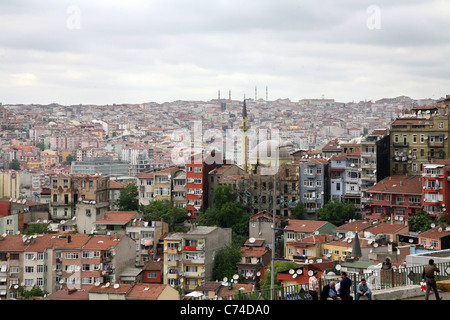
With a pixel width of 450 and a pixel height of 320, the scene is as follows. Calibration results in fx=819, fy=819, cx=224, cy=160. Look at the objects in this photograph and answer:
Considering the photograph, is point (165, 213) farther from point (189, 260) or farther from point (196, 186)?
point (189, 260)

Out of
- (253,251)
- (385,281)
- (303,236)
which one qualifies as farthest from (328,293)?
(303,236)

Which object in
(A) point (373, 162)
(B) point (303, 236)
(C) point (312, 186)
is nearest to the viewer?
(B) point (303, 236)

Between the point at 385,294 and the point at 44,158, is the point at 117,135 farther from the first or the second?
the point at 385,294

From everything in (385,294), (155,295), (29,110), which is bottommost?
(155,295)

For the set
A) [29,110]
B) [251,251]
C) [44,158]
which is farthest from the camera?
[29,110]

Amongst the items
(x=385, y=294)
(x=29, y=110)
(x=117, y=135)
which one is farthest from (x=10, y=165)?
(x=385, y=294)
